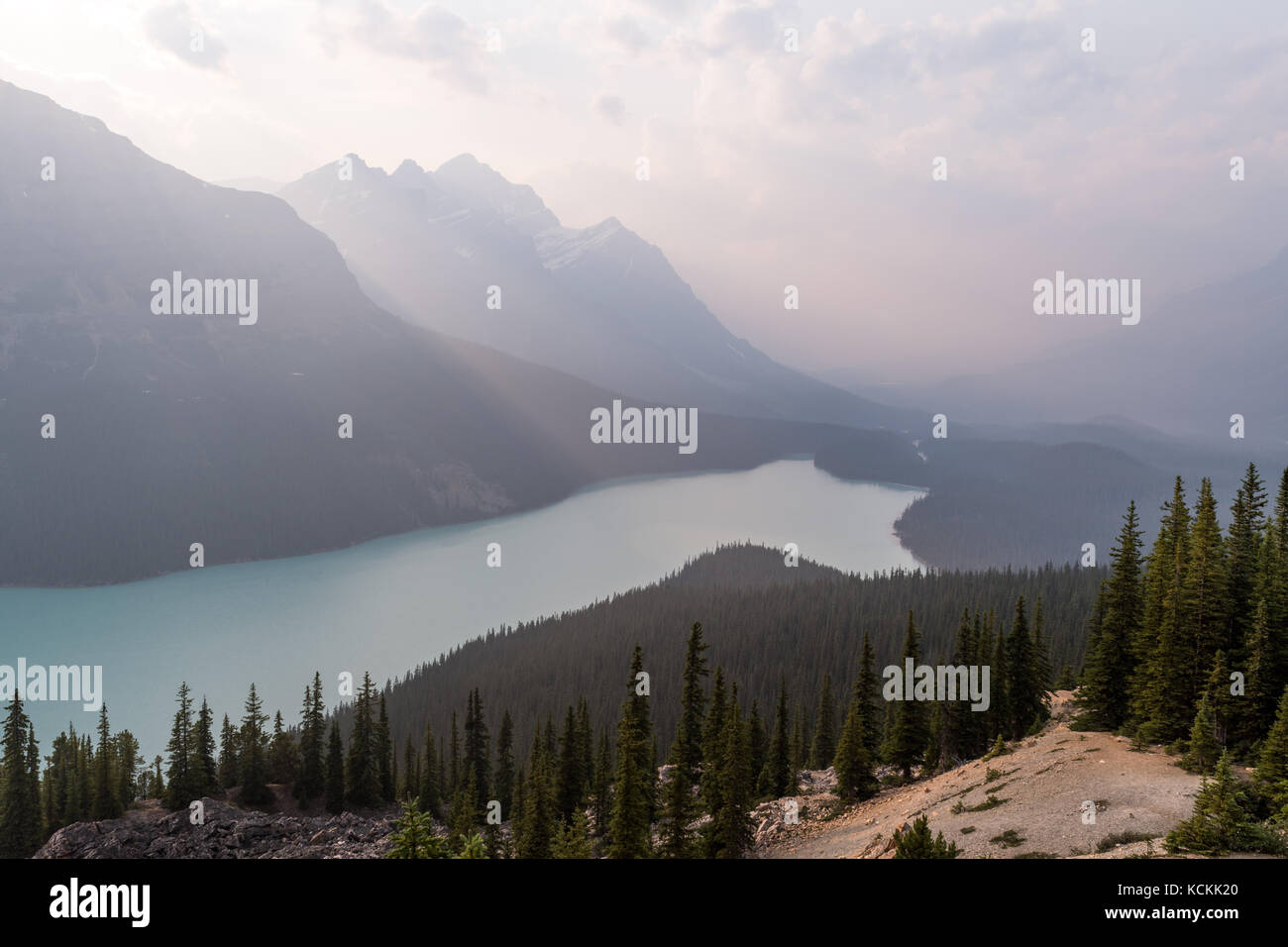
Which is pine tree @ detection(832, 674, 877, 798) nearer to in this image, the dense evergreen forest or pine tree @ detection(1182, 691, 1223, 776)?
the dense evergreen forest

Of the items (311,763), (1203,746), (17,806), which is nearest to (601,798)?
(311,763)

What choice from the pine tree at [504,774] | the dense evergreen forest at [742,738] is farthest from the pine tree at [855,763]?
the pine tree at [504,774]

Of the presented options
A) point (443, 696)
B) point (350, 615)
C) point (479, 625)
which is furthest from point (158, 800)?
point (350, 615)

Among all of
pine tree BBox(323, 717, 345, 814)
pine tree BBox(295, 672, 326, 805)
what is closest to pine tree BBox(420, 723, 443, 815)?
pine tree BBox(323, 717, 345, 814)

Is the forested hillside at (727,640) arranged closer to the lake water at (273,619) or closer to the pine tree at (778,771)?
the lake water at (273,619)
